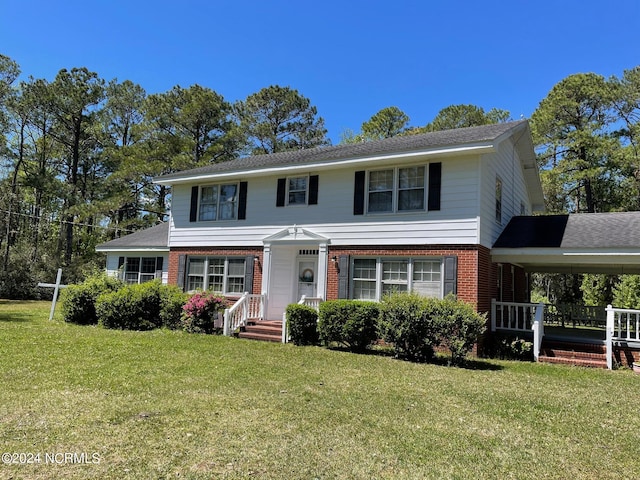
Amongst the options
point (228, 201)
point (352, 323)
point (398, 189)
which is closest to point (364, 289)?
point (352, 323)

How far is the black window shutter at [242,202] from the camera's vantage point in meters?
14.1

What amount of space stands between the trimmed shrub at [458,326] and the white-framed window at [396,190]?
3420 mm

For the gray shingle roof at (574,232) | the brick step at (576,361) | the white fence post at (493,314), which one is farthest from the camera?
the white fence post at (493,314)

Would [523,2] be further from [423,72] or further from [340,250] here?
[423,72]

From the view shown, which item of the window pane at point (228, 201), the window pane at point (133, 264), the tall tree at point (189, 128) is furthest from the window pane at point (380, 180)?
the tall tree at point (189, 128)

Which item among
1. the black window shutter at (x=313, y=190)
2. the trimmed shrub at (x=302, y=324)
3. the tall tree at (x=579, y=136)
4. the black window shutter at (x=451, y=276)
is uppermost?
the tall tree at (x=579, y=136)

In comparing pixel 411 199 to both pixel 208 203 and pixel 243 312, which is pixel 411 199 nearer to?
pixel 243 312

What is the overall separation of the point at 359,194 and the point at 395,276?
2.49 m

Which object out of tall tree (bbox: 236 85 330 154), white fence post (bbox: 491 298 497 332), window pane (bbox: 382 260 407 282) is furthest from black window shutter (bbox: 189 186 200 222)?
tall tree (bbox: 236 85 330 154)

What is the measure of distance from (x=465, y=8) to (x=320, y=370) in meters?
11.4

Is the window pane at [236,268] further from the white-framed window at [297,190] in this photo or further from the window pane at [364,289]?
the window pane at [364,289]

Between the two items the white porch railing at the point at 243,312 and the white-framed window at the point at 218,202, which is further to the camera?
the white-framed window at the point at 218,202

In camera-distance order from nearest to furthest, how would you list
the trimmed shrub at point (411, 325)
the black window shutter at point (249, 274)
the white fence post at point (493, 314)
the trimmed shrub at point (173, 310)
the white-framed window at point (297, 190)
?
the trimmed shrub at point (411, 325) < the white fence post at point (493, 314) < the trimmed shrub at point (173, 310) < the white-framed window at point (297, 190) < the black window shutter at point (249, 274)

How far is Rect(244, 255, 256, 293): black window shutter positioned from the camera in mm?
13633
